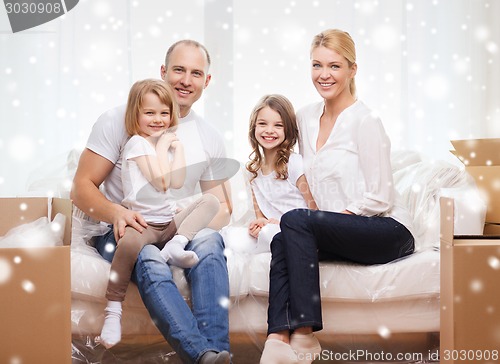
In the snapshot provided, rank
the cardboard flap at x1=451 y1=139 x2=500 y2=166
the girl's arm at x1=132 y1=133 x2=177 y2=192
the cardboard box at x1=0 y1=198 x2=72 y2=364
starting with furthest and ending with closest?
the cardboard flap at x1=451 y1=139 x2=500 y2=166, the girl's arm at x1=132 y1=133 x2=177 y2=192, the cardboard box at x1=0 y1=198 x2=72 y2=364

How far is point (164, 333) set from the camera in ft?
5.38

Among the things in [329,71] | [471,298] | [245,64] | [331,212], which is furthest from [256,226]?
[245,64]

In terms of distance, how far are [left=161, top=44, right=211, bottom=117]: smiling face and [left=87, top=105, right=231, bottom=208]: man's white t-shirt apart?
0.06 metres

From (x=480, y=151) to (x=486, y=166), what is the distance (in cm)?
5

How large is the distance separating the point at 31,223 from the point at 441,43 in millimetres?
2079

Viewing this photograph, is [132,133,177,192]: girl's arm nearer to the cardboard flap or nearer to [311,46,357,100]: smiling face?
[311,46,357,100]: smiling face

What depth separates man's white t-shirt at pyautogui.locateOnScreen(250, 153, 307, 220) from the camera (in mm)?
2033

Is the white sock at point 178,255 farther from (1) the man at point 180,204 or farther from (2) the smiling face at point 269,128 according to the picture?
(2) the smiling face at point 269,128

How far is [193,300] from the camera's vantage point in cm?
171

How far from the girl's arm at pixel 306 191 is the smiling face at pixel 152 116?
0.44 meters

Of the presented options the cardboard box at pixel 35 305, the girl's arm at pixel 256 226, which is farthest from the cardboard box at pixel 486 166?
the cardboard box at pixel 35 305

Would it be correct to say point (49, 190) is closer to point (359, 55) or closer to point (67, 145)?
point (67, 145)

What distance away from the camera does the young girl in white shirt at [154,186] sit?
1.72 meters

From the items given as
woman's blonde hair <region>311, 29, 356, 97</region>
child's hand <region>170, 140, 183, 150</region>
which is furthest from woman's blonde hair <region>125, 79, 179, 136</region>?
woman's blonde hair <region>311, 29, 356, 97</region>
